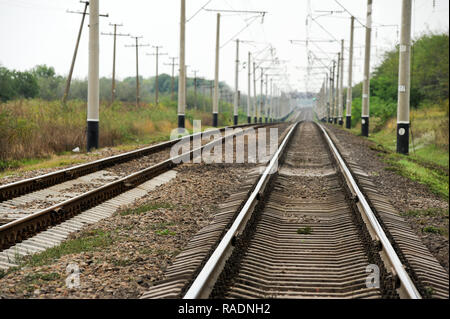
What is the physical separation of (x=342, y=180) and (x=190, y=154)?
7.17 m

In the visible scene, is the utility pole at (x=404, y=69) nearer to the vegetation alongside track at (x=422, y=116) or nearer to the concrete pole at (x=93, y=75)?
the vegetation alongside track at (x=422, y=116)

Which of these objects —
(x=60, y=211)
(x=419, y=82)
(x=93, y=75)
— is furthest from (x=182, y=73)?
(x=60, y=211)

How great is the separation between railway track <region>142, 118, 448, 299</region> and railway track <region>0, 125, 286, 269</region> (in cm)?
199

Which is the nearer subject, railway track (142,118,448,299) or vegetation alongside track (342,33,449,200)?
railway track (142,118,448,299)

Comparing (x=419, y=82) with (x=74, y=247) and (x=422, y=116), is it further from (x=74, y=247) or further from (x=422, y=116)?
(x=74, y=247)

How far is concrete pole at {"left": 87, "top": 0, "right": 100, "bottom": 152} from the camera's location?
1931cm

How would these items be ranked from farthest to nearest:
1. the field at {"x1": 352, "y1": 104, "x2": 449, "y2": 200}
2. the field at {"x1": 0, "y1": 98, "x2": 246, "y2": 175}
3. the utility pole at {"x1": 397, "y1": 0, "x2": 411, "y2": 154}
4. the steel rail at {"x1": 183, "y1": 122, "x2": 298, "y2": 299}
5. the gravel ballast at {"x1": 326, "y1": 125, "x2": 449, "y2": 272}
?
the utility pole at {"x1": 397, "y1": 0, "x2": 411, "y2": 154} < the field at {"x1": 0, "y1": 98, "x2": 246, "y2": 175} < the field at {"x1": 352, "y1": 104, "x2": 449, "y2": 200} < the gravel ballast at {"x1": 326, "y1": 125, "x2": 449, "y2": 272} < the steel rail at {"x1": 183, "y1": 122, "x2": 298, "y2": 299}

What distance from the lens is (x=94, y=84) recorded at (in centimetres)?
1944

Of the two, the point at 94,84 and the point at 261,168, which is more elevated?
the point at 94,84

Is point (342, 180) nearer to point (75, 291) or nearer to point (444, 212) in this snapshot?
point (444, 212)

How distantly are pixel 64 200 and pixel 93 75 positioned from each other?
10371 mm

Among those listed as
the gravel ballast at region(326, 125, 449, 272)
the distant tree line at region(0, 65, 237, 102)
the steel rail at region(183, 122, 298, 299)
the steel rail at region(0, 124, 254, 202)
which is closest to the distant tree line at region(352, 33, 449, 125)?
the gravel ballast at region(326, 125, 449, 272)

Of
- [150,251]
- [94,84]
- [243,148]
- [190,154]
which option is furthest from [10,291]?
[243,148]

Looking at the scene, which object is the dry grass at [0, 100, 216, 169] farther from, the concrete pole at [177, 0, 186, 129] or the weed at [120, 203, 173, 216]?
the weed at [120, 203, 173, 216]
